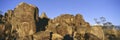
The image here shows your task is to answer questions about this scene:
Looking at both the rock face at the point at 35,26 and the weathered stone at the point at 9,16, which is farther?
the weathered stone at the point at 9,16

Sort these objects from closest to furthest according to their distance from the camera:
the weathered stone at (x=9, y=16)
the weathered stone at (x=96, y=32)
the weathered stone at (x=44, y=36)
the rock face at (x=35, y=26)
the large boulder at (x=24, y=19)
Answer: the weathered stone at (x=44, y=36) → the rock face at (x=35, y=26) → the large boulder at (x=24, y=19) → the weathered stone at (x=96, y=32) → the weathered stone at (x=9, y=16)

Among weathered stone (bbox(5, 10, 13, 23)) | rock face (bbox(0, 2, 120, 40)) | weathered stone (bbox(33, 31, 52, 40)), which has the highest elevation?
weathered stone (bbox(5, 10, 13, 23))

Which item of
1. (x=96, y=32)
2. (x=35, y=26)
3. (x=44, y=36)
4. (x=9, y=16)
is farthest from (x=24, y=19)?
(x=96, y=32)

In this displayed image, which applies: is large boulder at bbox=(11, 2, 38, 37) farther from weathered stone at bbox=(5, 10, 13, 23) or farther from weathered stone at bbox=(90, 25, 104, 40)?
weathered stone at bbox=(90, 25, 104, 40)

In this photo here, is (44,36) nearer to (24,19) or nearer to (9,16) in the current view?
(24,19)

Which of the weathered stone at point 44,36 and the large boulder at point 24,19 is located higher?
the large boulder at point 24,19

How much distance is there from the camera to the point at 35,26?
6712 centimetres

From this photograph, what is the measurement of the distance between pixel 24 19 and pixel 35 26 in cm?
354

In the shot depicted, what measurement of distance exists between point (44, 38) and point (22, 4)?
54.8ft

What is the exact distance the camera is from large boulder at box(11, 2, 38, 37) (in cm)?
6600

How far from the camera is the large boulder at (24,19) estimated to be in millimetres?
66000

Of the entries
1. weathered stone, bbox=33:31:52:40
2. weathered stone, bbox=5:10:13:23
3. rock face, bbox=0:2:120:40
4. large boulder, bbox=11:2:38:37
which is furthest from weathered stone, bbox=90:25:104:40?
weathered stone, bbox=5:10:13:23

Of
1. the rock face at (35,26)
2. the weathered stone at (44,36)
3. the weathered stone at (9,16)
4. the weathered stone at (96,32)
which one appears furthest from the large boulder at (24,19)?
the weathered stone at (96,32)

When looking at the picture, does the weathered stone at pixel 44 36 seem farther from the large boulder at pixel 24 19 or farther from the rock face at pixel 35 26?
the large boulder at pixel 24 19
